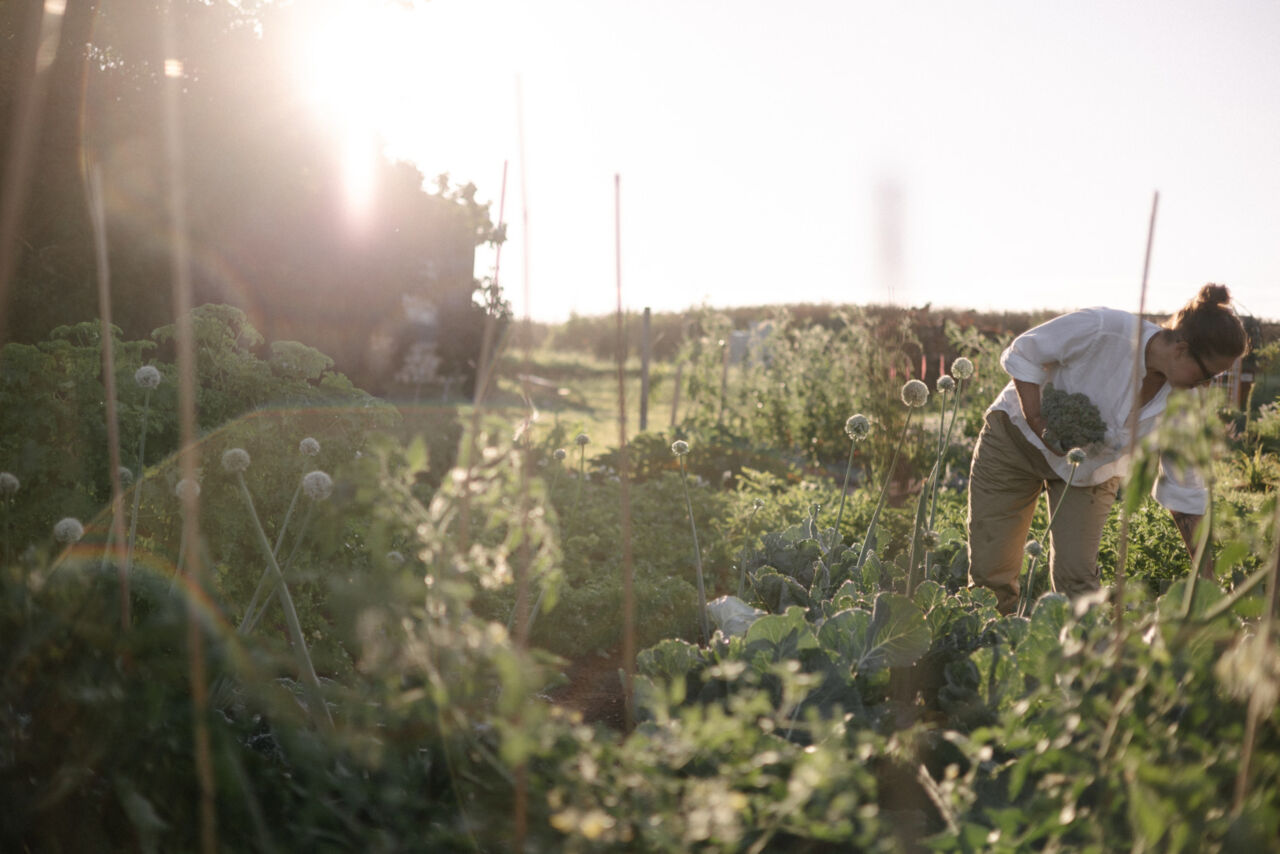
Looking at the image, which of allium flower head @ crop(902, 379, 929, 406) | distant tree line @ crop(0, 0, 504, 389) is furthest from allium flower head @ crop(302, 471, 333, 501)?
distant tree line @ crop(0, 0, 504, 389)

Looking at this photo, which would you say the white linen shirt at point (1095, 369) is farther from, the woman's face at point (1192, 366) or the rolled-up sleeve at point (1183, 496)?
the rolled-up sleeve at point (1183, 496)

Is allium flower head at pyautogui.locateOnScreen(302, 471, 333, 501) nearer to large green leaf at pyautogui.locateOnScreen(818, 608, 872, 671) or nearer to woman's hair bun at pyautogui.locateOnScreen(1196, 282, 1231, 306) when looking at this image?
large green leaf at pyautogui.locateOnScreen(818, 608, 872, 671)

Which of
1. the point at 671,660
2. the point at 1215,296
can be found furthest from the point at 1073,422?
the point at 671,660

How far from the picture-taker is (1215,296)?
2.95m

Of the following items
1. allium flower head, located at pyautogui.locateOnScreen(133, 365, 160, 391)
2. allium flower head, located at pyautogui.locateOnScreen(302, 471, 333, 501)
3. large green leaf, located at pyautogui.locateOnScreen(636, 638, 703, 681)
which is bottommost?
large green leaf, located at pyautogui.locateOnScreen(636, 638, 703, 681)

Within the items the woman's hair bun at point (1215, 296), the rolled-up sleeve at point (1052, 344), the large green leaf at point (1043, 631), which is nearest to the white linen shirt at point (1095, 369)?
the rolled-up sleeve at point (1052, 344)

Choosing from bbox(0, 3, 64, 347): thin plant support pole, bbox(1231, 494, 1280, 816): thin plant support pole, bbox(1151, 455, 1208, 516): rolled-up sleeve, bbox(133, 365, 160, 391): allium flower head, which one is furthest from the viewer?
bbox(0, 3, 64, 347): thin plant support pole

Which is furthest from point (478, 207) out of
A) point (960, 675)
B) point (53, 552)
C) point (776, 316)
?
point (960, 675)

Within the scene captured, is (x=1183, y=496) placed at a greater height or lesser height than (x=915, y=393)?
lesser

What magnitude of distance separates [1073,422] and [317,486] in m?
2.80

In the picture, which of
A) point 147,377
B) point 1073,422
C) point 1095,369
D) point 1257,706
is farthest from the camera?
point 1095,369

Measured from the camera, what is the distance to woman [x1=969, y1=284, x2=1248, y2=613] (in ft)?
9.55

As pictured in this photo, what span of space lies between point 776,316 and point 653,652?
9.36 metres

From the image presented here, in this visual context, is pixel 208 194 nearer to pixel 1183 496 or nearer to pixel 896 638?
pixel 896 638
